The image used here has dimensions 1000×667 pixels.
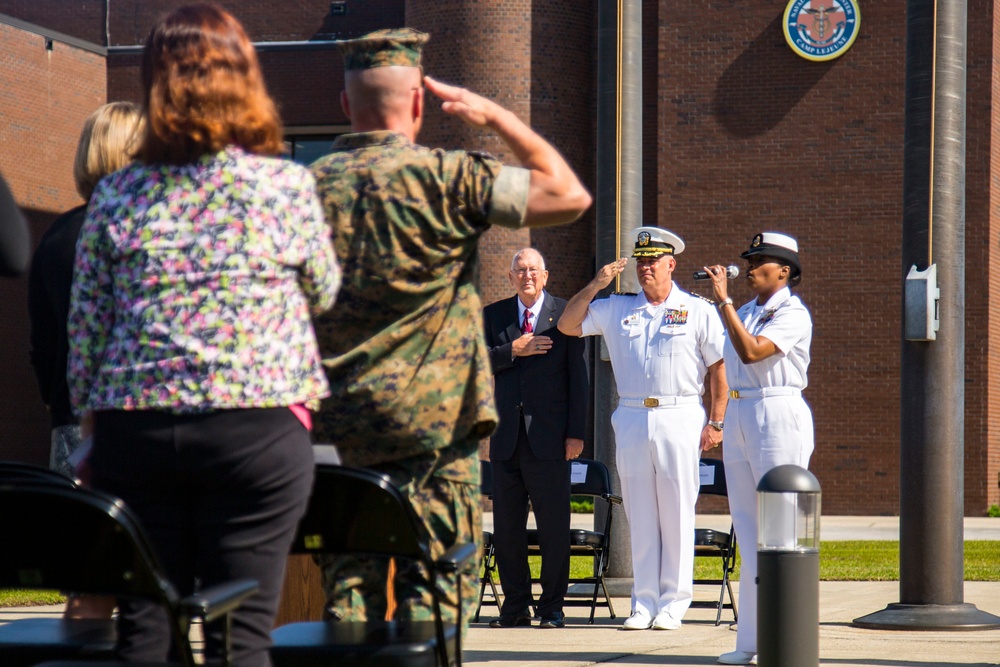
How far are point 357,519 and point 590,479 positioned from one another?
20.6 ft

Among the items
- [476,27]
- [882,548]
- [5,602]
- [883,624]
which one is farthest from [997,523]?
[5,602]

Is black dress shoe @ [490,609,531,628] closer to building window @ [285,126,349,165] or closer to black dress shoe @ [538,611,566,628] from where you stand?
black dress shoe @ [538,611,566,628]

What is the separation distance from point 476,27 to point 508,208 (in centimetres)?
2256

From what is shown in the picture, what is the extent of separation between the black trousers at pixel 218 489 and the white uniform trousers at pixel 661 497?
17.4 feet

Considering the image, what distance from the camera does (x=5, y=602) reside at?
9.71 m

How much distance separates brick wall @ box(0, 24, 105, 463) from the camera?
26141 mm

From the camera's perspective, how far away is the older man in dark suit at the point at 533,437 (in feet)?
28.6

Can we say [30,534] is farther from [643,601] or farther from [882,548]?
[882,548]

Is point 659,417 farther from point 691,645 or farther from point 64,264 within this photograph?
point 64,264

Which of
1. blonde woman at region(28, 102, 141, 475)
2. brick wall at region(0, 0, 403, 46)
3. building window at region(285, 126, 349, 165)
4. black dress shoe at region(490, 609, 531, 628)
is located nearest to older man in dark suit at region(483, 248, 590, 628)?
black dress shoe at region(490, 609, 531, 628)

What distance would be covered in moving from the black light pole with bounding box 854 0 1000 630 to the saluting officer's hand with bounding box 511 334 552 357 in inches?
85.9

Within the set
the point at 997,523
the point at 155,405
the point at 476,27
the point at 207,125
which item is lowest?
the point at 997,523

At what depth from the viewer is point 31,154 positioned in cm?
2661

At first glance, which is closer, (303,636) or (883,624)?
(303,636)
